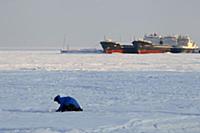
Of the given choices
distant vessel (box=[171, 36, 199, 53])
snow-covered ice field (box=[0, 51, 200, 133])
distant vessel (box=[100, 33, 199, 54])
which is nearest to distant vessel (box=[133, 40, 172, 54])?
distant vessel (box=[100, 33, 199, 54])

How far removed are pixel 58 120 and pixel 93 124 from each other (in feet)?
2.07

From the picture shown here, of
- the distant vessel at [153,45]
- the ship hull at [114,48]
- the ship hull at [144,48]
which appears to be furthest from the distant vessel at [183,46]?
the ship hull at [114,48]

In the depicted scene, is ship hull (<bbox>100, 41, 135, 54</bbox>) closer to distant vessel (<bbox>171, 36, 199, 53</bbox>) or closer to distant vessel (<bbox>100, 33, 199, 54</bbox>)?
distant vessel (<bbox>100, 33, 199, 54</bbox>)

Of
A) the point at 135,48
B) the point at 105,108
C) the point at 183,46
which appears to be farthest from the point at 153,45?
the point at 105,108

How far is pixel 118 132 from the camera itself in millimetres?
5508

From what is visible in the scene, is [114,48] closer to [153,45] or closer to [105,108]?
[153,45]

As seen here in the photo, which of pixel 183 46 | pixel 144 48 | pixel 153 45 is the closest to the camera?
pixel 144 48

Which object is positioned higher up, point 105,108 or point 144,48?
point 105,108

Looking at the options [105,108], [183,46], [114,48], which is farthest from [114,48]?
[105,108]

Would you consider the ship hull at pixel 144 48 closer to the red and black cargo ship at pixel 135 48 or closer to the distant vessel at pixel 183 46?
the red and black cargo ship at pixel 135 48

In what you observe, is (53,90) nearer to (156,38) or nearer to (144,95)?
(144,95)

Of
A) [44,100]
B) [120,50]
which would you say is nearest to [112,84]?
[44,100]

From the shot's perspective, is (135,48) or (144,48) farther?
(135,48)

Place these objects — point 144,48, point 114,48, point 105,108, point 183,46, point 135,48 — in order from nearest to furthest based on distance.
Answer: point 105,108, point 144,48, point 135,48, point 114,48, point 183,46
